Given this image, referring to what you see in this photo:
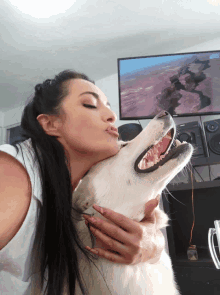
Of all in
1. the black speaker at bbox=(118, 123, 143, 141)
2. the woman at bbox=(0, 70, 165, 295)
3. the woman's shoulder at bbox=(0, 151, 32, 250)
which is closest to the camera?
the woman's shoulder at bbox=(0, 151, 32, 250)

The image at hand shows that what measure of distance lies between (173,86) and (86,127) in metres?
1.29

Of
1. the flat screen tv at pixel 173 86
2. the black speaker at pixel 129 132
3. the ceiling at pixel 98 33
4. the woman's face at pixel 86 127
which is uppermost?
the ceiling at pixel 98 33

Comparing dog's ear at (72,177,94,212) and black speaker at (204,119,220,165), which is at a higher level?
black speaker at (204,119,220,165)

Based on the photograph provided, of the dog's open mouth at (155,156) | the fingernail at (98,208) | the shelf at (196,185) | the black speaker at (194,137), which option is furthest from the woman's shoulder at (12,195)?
the black speaker at (194,137)

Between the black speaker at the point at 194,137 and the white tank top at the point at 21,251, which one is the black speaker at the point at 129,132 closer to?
the black speaker at the point at 194,137

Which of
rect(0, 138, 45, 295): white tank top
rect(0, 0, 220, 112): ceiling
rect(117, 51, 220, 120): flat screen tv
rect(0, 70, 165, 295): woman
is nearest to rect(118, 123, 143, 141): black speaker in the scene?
rect(117, 51, 220, 120): flat screen tv

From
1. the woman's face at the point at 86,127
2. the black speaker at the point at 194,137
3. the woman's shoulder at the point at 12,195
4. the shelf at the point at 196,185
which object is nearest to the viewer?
the woman's shoulder at the point at 12,195

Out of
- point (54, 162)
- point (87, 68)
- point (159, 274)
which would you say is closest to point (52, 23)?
point (87, 68)

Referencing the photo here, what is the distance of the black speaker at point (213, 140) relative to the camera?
148 centimetres

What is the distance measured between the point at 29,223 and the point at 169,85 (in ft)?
5.17

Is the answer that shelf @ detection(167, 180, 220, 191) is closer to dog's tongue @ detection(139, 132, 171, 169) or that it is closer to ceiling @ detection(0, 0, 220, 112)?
dog's tongue @ detection(139, 132, 171, 169)

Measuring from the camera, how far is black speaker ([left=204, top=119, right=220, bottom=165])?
4.86 ft

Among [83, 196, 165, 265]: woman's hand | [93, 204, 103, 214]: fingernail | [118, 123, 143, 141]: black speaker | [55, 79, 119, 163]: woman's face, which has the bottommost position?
[83, 196, 165, 265]: woman's hand

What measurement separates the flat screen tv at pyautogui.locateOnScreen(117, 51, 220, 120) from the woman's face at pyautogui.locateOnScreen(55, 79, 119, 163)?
3.34 feet
